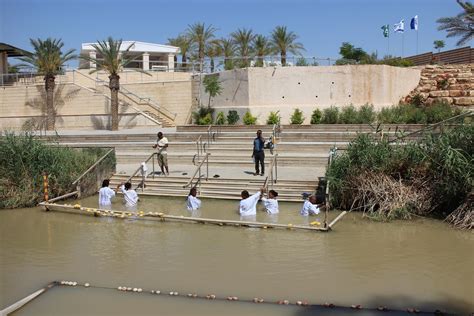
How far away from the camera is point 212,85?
29094mm

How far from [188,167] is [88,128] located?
16.1 m

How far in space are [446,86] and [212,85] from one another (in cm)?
1433

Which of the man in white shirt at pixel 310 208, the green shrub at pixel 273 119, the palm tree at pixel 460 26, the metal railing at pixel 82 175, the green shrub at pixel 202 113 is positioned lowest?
the man in white shirt at pixel 310 208

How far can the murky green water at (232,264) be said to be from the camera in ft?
24.9

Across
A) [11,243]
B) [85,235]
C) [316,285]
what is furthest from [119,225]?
[316,285]

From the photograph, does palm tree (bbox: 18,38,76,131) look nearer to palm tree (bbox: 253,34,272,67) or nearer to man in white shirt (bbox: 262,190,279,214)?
palm tree (bbox: 253,34,272,67)

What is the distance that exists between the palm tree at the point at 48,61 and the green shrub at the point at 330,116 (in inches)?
694

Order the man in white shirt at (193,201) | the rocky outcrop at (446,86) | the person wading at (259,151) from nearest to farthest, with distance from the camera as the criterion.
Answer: the man in white shirt at (193,201) < the person wading at (259,151) < the rocky outcrop at (446,86)

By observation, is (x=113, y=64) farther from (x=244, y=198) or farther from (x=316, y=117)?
(x=244, y=198)

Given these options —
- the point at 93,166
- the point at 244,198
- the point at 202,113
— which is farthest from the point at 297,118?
the point at 244,198

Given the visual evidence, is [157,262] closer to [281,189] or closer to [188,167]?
[281,189]

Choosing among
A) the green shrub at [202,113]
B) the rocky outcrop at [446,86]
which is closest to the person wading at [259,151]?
the green shrub at [202,113]

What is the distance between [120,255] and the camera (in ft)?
32.7

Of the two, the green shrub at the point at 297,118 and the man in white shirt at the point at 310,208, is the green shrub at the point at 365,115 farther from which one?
the man in white shirt at the point at 310,208
